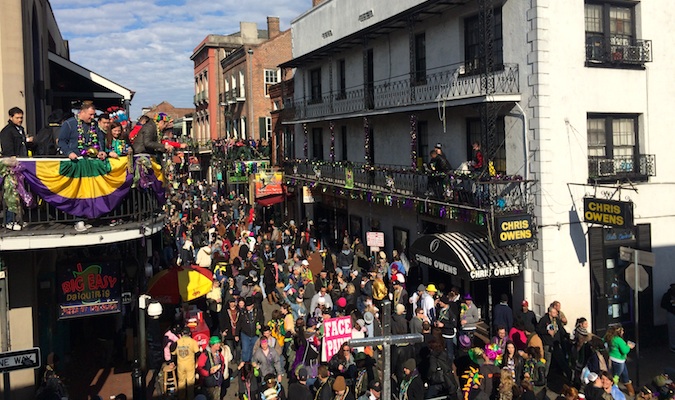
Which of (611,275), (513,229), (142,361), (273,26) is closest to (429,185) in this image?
(513,229)

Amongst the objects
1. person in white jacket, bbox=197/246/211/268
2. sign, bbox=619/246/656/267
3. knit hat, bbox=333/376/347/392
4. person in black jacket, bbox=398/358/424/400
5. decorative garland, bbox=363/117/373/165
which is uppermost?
decorative garland, bbox=363/117/373/165

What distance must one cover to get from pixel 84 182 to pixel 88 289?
203cm

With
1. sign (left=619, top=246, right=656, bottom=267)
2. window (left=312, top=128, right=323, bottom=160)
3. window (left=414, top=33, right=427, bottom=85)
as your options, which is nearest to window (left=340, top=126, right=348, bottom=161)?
window (left=312, top=128, right=323, bottom=160)

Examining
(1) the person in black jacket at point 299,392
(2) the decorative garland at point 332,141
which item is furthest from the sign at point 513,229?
(2) the decorative garland at point 332,141

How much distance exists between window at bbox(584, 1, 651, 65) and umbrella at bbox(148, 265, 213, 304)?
38.5ft

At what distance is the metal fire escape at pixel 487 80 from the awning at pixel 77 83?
10.6 metres

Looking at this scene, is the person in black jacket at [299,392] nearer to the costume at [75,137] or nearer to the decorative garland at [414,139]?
the costume at [75,137]

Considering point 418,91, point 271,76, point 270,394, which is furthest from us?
point 271,76

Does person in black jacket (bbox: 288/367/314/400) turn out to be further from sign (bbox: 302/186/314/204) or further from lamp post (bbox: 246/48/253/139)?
lamp post (bbox: 246/48/253/139)

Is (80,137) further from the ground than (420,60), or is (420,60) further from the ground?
(420,60)

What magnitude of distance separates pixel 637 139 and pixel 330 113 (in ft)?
48.8

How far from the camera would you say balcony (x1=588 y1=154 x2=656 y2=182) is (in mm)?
16000

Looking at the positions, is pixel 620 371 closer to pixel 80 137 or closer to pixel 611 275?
pixel 611 275

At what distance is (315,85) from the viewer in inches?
1236
